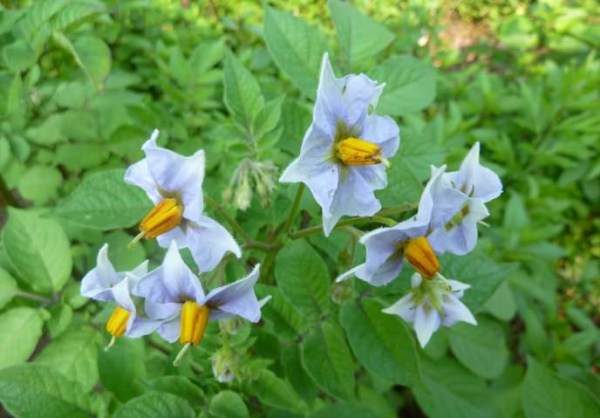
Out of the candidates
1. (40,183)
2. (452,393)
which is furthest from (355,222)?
(40,183)

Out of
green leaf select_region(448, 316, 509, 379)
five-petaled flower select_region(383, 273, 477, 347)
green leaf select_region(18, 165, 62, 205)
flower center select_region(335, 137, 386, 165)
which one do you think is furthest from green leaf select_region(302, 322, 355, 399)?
green leaf select_region(18, 165, 62, 205)

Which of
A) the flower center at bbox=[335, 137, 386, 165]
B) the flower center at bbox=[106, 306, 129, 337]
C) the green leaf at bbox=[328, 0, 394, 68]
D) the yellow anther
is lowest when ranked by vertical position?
the flower center at bbox=[106, 306, 129, 337]

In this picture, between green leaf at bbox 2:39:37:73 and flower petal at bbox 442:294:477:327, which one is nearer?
flower petal at bbox 442:294:477:327

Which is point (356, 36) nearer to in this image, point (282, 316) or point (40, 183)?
point (282, 316)

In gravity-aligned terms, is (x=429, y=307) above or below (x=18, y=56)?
below

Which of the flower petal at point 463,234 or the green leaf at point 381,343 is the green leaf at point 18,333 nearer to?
the green leaf at point 381,343

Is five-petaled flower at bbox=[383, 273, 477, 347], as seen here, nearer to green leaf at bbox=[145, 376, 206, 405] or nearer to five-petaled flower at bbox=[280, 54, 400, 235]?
five-petaled flower at bbox=[280, 54, 400, 235]
